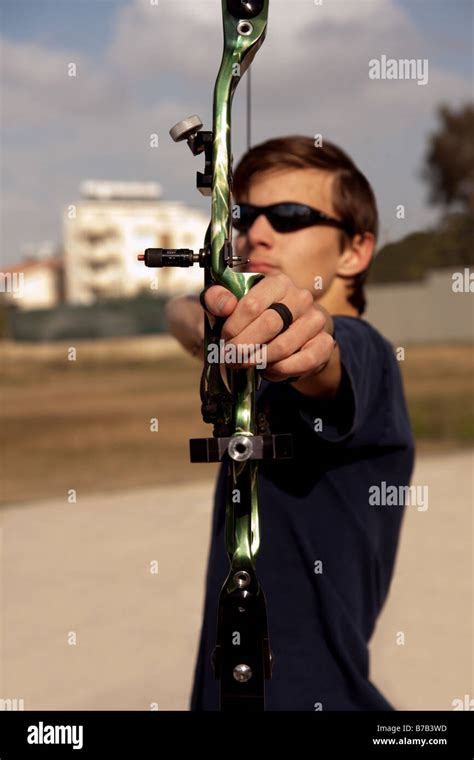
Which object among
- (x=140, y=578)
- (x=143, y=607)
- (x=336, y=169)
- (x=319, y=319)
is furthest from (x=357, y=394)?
(x=140, y=578)

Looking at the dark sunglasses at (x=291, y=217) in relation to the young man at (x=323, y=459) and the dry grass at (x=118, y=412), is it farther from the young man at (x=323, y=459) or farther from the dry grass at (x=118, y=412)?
the dry grass at (x=118, y=412)

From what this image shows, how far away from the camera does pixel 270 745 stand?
138 cm

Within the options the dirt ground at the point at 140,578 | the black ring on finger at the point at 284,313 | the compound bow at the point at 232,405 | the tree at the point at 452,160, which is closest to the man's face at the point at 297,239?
the compound bow at the point at 232,405

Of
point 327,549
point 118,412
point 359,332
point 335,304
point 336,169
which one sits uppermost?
point 118,412

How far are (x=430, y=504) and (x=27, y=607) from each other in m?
3.98

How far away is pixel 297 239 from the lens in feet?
7.15

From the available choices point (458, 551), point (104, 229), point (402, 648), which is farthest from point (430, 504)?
point (104, 229)

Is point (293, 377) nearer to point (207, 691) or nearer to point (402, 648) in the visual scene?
point (207, 691)

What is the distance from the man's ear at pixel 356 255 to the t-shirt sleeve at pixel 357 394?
0.91 feet

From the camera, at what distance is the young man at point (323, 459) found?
6.07 feet

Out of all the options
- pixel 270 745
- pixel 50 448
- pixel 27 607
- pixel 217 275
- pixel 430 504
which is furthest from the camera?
pixel 50 448

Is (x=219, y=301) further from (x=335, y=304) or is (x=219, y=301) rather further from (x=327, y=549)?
(x=335, y=304)

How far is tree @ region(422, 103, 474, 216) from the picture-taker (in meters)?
44.1

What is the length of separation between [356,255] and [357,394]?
66 centimetres
